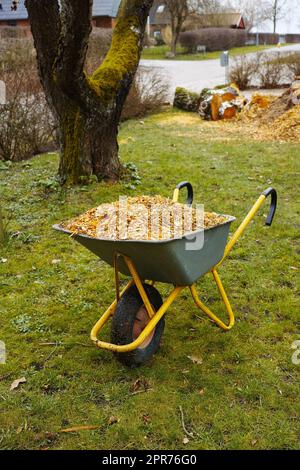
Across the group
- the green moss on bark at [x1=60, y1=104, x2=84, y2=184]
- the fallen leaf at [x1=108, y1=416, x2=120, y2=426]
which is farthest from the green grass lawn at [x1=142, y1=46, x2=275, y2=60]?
the fallen leaf at [x1=108, y1=416, x2=120, y2=426]

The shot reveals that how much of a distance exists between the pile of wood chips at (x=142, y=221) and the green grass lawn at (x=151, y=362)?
823 mm

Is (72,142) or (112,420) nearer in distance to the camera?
(112,420)

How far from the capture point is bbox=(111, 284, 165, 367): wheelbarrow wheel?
8.24ft

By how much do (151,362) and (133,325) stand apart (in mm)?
335

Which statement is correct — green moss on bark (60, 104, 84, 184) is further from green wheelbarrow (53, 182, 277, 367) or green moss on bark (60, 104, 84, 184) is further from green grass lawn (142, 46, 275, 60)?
green grass lawn (142, 46, 275, 60)

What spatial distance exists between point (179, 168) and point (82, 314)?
3666mm

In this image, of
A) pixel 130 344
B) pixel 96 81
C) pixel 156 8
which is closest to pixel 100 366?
pixel 130 344

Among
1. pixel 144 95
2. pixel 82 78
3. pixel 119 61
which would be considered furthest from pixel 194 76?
pixel 82 78

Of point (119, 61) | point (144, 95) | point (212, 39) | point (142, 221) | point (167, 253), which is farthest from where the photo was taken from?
point (212, 39)

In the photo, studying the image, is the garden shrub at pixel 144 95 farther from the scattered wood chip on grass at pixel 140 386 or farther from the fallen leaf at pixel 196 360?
the scattered wood chip on grass at pixel 140 386

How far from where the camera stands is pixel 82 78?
4902mm

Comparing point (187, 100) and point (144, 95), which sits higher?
point (144, 95)

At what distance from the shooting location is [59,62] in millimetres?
4590

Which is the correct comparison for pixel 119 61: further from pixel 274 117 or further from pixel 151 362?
pixel 274 117
